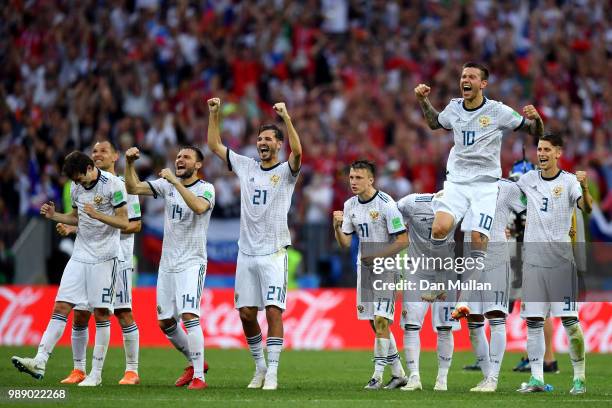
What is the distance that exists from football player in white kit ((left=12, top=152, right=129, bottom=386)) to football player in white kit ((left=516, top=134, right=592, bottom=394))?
4.60 metres

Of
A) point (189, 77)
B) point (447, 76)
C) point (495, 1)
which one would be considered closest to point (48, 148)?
point (189, 77)

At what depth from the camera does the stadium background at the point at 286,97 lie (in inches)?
894

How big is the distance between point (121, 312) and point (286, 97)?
41.8 feet

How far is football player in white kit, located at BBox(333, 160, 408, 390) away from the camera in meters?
14.1

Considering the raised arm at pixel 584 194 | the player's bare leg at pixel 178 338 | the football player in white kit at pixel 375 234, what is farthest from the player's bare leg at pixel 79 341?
the raised arm at pixel 584 194

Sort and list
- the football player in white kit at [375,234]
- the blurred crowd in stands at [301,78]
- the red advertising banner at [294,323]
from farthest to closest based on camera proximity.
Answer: the blurred crowd in stands at [301,78] < the red advertising banner at [294,323] < the football player in white kit at [375,234]

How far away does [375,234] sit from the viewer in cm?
1427

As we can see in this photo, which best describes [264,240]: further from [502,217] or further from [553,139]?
[553,139]

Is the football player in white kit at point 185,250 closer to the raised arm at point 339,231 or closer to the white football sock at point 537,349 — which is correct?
the raised arm at point 339,231

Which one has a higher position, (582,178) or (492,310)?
(582,178)

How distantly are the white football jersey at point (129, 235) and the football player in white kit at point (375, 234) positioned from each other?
2472 millimetres

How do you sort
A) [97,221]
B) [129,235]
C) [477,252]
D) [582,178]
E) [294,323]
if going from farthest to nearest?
1. [294,323]
2. [129,235]
3. [97,221]
4. [477,252]
5. [582,178]

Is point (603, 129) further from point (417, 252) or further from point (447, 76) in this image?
point (417, 252)

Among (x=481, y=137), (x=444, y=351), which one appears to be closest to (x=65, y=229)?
(x=444, y=351)
